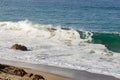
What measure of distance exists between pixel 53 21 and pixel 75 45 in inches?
520

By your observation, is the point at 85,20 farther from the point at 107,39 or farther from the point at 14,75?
Result: the point at 14,75

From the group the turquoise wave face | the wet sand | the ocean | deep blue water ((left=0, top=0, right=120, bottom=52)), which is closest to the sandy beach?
the wet sand

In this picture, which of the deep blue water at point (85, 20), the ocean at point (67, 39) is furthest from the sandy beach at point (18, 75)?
the deep blue water at point (85, 20)

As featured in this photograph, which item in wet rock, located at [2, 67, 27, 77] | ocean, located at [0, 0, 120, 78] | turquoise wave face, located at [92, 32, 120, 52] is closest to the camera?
wet rock, located at [2, 67, 27, 77]

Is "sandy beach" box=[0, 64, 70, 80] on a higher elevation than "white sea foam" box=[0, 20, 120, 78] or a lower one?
lower

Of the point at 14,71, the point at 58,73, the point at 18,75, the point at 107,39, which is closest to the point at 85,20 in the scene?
the point at 107,39

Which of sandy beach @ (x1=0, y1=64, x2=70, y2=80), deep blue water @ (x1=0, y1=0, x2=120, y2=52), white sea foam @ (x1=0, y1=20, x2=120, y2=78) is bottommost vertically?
sandy beach @ (x1=0, y1=64, x2=70, y2=80)

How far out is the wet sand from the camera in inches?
650

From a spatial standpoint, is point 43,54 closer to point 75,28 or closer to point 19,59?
point 19,59

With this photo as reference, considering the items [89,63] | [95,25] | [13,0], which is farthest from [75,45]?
[13,0]

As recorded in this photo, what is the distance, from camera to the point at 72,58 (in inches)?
808

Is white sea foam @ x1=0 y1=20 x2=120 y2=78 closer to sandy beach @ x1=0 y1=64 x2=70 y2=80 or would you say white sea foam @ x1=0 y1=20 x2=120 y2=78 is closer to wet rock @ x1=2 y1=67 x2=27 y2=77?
sandy beach @ x1=0 y1=64 x2=70 y2=80

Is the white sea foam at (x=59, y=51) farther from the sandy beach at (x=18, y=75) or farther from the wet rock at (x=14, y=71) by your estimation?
the wet rock at (x=14, y=71)

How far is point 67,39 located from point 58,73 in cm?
1124
